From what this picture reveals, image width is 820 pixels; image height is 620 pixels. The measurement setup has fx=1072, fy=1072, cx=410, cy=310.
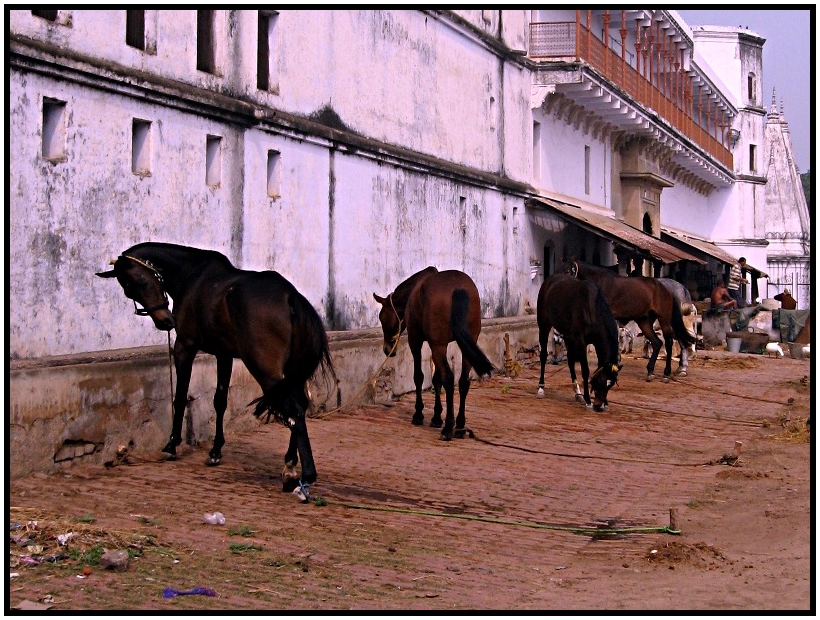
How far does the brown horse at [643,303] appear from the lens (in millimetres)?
19047

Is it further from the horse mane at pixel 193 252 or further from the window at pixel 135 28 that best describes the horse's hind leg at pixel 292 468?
the window at pixel 135 28

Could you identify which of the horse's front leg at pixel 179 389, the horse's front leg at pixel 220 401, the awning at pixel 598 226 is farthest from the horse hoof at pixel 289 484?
the awning at pixel 598 226

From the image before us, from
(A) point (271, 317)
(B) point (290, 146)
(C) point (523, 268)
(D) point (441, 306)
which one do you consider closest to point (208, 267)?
(A) point (271, 317)

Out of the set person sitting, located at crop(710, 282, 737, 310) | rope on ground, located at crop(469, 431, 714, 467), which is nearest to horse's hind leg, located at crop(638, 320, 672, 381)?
rope on ground, located at crop(469, 431, 714, 467)

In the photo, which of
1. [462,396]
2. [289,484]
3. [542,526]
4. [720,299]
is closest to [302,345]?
[289,484]

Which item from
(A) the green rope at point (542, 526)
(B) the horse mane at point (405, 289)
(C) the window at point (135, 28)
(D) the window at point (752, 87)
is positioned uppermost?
(D) the window at point (752, 87)

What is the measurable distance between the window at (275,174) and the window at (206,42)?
155cm

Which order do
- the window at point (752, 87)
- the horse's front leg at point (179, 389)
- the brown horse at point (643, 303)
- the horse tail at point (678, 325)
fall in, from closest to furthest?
the horse's front leg at point (179, 389) → the brown horse at point (643, 303) → the horse tail at point (678, 325) → the window at point (752, 87)

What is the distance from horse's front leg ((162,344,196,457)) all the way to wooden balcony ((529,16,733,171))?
15414 mm

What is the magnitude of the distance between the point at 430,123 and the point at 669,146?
15812 mm

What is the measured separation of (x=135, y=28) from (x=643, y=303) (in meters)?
11.2

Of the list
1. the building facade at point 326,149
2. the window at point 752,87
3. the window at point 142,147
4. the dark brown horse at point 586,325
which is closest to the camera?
the building facade at point 326,149

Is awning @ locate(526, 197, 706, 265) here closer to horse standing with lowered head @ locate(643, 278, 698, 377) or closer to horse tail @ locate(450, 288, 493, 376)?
horse standing with lowered head @ locate(643, 278, 698, 377)

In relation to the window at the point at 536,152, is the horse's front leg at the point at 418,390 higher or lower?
lower
